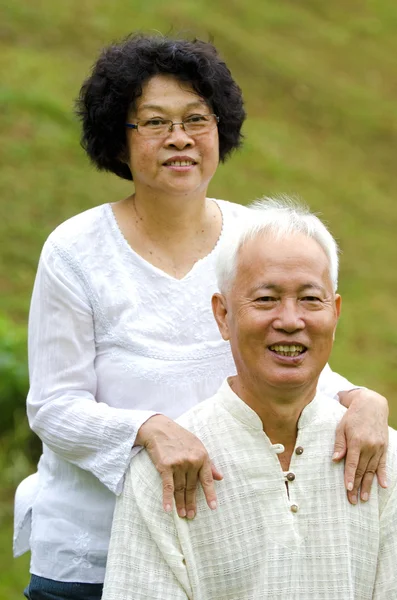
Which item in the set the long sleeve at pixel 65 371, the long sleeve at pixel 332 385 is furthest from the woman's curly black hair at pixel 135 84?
the long sleeve at pixel 332 385

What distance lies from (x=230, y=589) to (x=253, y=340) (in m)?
0.59

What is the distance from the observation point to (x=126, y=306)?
3191mm

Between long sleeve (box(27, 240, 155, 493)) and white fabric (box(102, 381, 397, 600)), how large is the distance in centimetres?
20

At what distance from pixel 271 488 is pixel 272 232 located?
0.62m

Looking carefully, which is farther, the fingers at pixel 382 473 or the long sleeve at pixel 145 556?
the fingers at pixel 382 473

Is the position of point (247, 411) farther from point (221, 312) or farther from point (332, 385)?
point (332, 385)

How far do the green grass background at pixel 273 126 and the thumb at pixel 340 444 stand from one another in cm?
424

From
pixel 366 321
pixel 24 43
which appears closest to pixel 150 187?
pixel 366 321

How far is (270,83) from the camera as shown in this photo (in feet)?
36.8

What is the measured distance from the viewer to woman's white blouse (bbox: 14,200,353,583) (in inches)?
123

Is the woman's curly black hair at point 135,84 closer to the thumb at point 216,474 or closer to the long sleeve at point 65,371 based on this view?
the long sleeve at point 65,371

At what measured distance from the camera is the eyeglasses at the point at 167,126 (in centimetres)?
322

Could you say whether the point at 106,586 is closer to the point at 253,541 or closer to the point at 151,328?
the point at 253,541

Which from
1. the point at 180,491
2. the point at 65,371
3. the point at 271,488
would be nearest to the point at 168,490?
the point at 180,491
